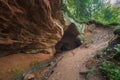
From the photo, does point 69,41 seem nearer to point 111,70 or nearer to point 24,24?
point 24,24

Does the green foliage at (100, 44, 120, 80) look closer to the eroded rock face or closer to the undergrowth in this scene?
the undergrowth

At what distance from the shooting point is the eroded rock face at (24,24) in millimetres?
5673

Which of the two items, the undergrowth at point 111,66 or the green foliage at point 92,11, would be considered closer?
the undergrowth at point 111,66

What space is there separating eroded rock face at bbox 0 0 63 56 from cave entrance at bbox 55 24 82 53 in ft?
10.3

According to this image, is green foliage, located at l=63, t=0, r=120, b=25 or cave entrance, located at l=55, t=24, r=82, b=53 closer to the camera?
cave entrance, located at l=55, t=24, r=82, b=53

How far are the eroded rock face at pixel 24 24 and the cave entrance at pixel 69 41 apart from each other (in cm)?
315

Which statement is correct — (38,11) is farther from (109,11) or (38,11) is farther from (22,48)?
(109,11)

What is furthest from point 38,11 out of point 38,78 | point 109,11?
point 109,11

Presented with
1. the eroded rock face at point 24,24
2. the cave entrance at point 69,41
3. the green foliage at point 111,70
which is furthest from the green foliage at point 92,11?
the green foliage at point 111,70

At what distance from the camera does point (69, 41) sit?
11.9 m

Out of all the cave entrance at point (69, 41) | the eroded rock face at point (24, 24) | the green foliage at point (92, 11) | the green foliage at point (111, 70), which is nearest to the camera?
the green foliage at point (111, 70)

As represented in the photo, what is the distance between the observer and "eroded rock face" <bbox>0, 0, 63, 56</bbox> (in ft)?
18.6

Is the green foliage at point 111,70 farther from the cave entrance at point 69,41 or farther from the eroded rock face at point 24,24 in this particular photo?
the cave entrance at point 69,41

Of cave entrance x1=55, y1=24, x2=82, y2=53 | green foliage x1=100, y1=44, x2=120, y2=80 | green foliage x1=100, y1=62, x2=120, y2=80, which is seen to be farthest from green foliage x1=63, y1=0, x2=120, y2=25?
green foliage x1=100, y1=62, x2=120, y2=80
